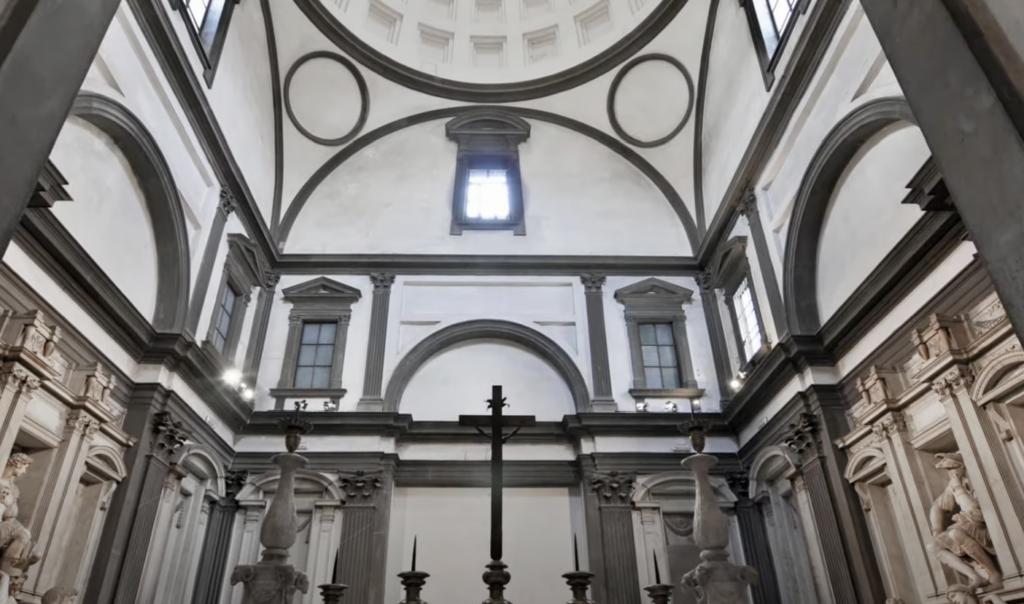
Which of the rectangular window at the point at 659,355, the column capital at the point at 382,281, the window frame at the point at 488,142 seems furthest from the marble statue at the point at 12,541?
the window frame at the point at 488,142

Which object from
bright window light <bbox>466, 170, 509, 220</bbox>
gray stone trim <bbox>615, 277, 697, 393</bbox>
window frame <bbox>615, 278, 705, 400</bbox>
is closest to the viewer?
window frame <bbox>615, 278, 705, 400</bbox>

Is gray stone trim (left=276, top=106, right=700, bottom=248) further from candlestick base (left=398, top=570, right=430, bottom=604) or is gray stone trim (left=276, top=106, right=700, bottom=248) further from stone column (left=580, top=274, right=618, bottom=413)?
candlestick base (left=398, top=570, right=430, bottom=604)

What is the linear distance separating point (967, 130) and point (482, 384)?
36.5ft

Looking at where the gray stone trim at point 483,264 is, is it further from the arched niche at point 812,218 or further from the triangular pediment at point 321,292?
the arched niche at point 812,218

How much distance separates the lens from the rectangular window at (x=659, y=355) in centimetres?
1314

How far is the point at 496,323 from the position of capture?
1360 centimetres

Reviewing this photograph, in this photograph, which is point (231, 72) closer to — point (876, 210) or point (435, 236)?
point (435, 236)

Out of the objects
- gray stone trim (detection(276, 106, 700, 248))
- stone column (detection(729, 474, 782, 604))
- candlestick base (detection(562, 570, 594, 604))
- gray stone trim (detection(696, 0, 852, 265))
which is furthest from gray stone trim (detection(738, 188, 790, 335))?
candlestick base (detection(562, 570, 594, 604))

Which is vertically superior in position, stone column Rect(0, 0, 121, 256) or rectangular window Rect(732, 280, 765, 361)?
rectangular window Rect(732, 280, 765, 361)

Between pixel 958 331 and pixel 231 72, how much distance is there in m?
12.0

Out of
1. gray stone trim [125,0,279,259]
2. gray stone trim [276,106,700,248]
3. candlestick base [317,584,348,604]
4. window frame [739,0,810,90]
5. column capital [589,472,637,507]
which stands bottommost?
candlestick base [317,584,348,604]

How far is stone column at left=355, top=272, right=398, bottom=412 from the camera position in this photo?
12.4 m

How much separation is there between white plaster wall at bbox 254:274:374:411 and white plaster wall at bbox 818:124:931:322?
858cm

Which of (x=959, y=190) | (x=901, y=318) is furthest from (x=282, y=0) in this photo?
(x=959, y=190)
